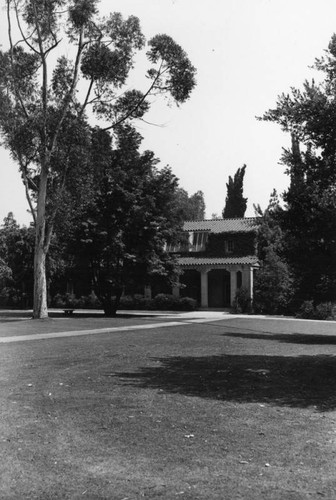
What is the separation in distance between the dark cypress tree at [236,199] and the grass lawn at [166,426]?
5099 centimetres

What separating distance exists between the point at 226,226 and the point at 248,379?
36.6m

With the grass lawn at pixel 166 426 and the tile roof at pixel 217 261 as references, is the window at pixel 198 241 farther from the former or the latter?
the grass lawn at pixel 166 426

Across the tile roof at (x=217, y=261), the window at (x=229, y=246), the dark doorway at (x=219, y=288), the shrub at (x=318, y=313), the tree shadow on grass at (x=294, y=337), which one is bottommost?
the tree shadow on grass at (x=294, y=337)

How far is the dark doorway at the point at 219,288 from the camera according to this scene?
44594 millimetres

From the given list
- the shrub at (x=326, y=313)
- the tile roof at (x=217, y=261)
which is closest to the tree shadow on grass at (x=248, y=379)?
the shrub at (x=326, y=313)

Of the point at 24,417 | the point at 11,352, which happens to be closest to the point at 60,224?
the point at 11,352

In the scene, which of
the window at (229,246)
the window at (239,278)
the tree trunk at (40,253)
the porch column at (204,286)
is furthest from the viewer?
the window at (229,246)

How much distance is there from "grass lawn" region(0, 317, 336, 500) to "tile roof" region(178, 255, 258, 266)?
94.5 ft

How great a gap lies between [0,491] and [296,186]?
28.0ft

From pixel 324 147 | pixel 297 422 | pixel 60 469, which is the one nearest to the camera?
pixel 60 469

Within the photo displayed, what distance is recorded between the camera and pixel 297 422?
22.5ft

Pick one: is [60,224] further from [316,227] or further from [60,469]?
[60,469]

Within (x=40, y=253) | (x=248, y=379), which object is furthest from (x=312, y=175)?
(x=40, y=253)

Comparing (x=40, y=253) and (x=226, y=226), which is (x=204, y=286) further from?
(x=40, y=253)
